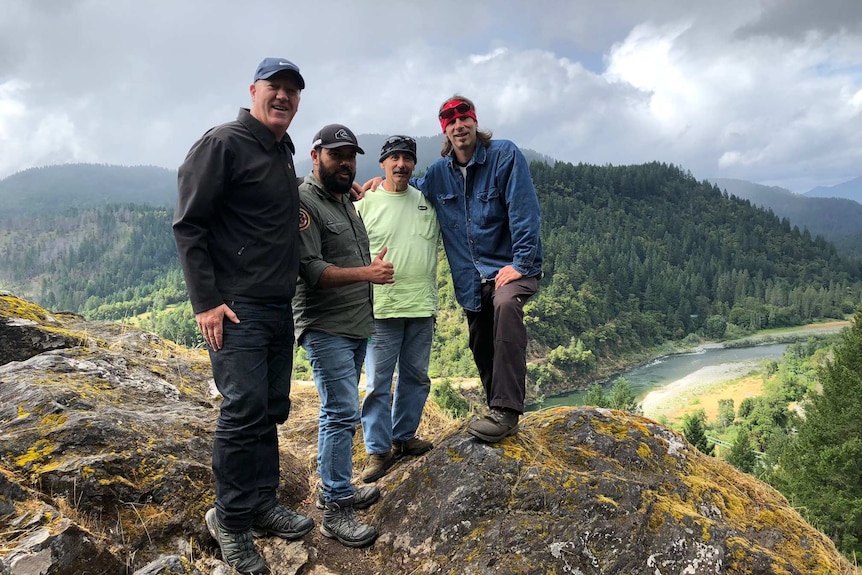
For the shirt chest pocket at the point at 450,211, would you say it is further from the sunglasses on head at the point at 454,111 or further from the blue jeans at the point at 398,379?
the blue jeans at the point at 398,379

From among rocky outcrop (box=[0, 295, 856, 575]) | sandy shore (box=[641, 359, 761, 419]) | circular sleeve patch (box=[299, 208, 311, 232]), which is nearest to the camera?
rocky outcrop (box=[0, 295, 856, 575])

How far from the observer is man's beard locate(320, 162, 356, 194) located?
367cm

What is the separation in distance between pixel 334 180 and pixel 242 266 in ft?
3.24

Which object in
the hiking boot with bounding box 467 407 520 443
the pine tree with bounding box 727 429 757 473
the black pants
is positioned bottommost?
the pine tree with bounding box 727 429 757 473

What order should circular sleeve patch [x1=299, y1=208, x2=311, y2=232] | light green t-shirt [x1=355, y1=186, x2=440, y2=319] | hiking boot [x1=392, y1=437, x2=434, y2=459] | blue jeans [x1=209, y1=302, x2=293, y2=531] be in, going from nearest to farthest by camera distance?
blue jeans [x1=209, y1=302, x2=293, y2=531]
circular sleeve patch [x1=299, y1=208, x2=311, y2=232]
light green t-shirt [x1=355, y1=186, x2=440, y2=319]
hiking boot [x1=392, y1=437, x2=434, y2=459]

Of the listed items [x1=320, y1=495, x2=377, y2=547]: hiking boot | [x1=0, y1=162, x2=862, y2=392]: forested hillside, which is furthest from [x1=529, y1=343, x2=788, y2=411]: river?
[x1=320, y1=495, x2=377, y2=547]: hiking boot

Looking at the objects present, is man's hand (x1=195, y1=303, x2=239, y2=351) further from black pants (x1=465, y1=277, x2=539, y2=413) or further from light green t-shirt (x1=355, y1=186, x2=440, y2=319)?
black pants (x1=465, y1=277, x2=539, y2=413)

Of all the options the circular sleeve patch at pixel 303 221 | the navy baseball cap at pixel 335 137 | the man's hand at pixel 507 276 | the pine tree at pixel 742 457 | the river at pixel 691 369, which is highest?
the navy baseball cap at pixel 335 137

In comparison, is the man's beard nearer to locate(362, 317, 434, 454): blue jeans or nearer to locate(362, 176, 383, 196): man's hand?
locate(362, 176, 383, 196): man's hand

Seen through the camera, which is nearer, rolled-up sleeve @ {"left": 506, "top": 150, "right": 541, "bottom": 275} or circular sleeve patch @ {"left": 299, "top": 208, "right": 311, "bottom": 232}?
circular sleeve patch @ {"left": 299, "top": 208, "right": 311, "bottom": 232}

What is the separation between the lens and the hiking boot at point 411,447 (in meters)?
4.30

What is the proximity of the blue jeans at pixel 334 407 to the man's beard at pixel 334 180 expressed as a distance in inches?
41.1

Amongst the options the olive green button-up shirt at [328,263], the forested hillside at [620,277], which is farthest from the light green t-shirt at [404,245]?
the forested hillside at [620,277]

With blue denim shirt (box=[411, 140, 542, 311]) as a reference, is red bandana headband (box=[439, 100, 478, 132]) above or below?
above
